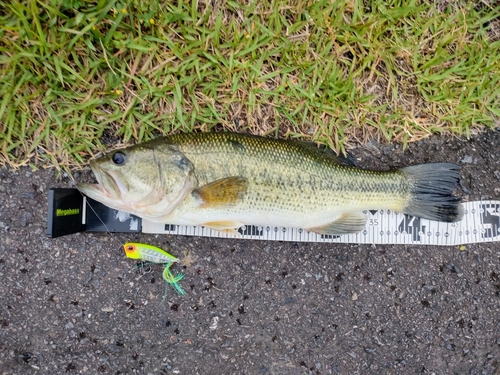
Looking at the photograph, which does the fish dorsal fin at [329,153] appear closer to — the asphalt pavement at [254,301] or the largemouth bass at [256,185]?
the largemouth bass at [256,185]

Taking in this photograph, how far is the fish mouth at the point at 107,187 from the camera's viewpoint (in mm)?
2578

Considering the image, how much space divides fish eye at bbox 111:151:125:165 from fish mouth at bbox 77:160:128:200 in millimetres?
94

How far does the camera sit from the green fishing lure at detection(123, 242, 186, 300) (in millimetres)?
3004

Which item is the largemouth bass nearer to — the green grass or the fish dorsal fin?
the fish dorsal fin

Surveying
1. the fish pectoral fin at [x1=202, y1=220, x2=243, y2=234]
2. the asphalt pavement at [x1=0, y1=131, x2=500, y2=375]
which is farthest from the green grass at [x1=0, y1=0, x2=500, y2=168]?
the fish pectoral fin at [x1=202, y1=220, x2=243, y2=234]

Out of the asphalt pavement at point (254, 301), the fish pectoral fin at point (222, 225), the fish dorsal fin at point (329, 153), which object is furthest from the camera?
the asphalt pavement at point (254, 301)

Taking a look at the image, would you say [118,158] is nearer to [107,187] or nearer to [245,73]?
[107,187]

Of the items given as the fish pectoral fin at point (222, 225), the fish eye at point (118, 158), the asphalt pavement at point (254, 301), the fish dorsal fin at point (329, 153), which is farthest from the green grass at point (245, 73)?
the fish pectoral fin at point (222, 225)

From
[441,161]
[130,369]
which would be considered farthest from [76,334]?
[441,161]

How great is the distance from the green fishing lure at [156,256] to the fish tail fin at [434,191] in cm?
208

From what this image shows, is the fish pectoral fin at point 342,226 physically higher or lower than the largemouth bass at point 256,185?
lower

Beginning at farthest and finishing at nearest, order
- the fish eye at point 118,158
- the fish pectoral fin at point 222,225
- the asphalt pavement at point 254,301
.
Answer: the asphalt pavement at point 254,301, the fish pectoral fin at point 222,225, the fish eye at point 118,158

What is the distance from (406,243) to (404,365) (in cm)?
114

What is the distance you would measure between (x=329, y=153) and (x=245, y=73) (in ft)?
3.28
